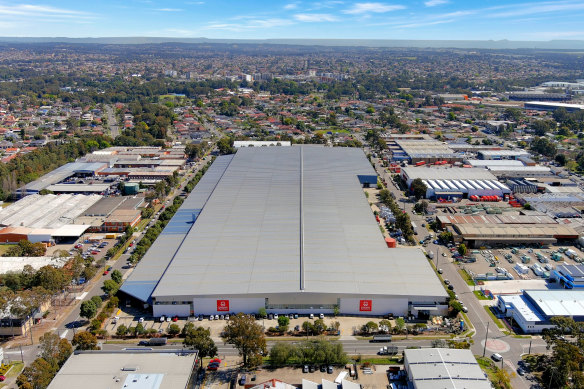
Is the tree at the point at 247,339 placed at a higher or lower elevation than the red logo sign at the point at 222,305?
higher

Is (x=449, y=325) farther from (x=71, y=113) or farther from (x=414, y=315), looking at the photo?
(x=71, y=113)

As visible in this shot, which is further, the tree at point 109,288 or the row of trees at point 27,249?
the row of trees at point 27,249

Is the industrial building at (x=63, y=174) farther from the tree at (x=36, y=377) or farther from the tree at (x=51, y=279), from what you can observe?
the tree at (x=36, y=377)

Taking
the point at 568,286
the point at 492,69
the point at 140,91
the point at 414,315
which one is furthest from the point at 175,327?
the point at 492,69

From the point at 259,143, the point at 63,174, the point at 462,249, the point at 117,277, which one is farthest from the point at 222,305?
the point at 259,143

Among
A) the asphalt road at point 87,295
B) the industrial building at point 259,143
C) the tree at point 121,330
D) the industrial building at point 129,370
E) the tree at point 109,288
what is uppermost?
the industrial building at point 259,143

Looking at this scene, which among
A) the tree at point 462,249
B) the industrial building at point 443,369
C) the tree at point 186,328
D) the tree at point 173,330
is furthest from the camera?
the tree at point 462,249

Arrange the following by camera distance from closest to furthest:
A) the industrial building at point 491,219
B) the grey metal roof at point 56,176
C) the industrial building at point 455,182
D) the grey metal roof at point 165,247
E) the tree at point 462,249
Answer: the grey metal roof at point 165,247 → the tree at point 462,249 → the industrial building at point 491,219 → the industrial building at point 455,182 → the grey metal roof at point 56,176

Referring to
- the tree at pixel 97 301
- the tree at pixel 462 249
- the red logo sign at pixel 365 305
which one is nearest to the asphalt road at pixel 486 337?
the tree at pixel 462 249
